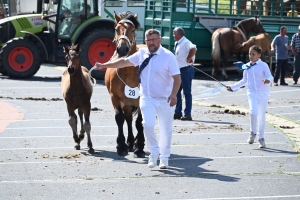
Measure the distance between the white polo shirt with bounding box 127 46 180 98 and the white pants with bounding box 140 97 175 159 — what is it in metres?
0.10

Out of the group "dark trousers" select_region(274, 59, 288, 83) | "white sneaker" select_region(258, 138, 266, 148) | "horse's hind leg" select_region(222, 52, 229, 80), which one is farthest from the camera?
"horse's hind leg" select_region(222, 52, 229, 80)

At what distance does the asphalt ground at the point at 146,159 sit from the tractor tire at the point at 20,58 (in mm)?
5754

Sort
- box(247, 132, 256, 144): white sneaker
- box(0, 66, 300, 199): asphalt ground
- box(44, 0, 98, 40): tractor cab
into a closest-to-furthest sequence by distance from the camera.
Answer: box(0, 66, 300, 199): asphalt ground, box(247, 132, 256, 144): white sneaker, box(44, 0, 98, 40): tractor cab

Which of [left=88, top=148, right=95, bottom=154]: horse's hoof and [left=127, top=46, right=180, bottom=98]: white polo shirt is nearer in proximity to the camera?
[left=127, top=46, right=180, bottom=98]: white polo shirt

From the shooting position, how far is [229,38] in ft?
83.2

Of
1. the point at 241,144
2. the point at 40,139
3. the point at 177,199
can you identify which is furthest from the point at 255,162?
the point at 40,139

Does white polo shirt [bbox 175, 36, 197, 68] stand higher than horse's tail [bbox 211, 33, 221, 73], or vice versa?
white polo shirt [bbox 175, 36, 197, 68]

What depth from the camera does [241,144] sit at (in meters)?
12.8

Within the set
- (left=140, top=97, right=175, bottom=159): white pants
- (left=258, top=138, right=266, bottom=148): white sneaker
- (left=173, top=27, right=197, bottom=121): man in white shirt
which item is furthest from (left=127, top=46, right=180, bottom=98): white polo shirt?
(left=173, top=27, right=197, bottom=121): man in white shirt

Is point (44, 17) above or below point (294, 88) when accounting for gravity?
above

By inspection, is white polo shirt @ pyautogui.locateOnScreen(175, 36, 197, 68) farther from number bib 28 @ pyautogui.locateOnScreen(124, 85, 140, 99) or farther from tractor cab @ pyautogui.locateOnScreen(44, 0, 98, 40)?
tractor cab @ pyautogui.locateOnScreen(44, 0, 98, 40)

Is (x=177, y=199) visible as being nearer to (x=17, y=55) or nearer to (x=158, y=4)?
(x=17, y=55)

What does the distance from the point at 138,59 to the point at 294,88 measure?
43.1ft

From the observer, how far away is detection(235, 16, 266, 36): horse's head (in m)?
26.0
